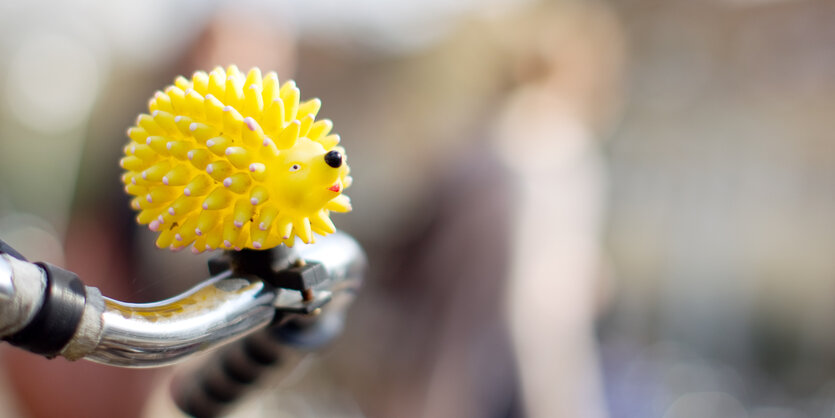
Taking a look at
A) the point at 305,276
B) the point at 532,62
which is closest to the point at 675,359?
the point at 532,62

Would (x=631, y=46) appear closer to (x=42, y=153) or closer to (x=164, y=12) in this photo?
(x=164, y=12)

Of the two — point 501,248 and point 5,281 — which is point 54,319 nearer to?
point 5,281

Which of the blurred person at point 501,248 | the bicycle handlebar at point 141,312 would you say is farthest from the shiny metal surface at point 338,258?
the blurred person at point 501,248

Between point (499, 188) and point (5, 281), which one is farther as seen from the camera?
point (499, 188)

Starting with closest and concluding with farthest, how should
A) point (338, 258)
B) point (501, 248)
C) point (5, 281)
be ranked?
1. point (5, 281)
2. point (338, 258)
3. point (501, 248)

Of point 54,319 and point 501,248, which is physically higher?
point 54,319

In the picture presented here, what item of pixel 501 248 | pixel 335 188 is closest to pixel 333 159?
pixel 335 188

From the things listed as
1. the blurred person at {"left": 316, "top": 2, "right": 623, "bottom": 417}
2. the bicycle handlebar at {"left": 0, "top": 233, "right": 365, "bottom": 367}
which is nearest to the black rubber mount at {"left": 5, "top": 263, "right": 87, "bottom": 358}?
the bicycle handlebar at {"left": 0, "top": 233, "right": 365, "bottom": 367}
